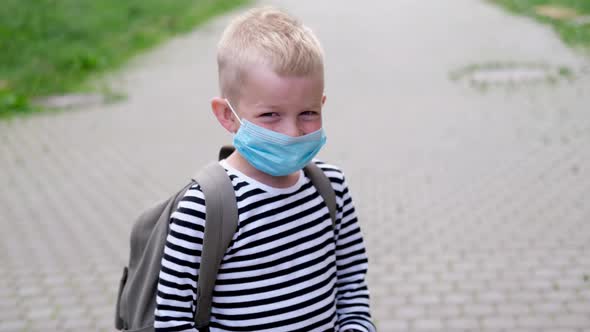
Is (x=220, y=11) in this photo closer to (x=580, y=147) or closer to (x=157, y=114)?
(x=157, y=114)

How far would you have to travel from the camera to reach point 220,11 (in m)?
20.0

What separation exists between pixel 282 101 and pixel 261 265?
46 cm

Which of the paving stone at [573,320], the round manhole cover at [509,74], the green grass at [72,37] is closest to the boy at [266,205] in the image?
the paving stone at [573,320]

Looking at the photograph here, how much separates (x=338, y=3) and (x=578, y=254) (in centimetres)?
1651

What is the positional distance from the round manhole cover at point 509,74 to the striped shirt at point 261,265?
28.6 feet

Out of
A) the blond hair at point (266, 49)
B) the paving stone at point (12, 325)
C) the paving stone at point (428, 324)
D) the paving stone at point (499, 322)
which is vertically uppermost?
the blond hair at point (266, 49)

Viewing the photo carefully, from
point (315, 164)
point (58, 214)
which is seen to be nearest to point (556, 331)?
point (315, 164)

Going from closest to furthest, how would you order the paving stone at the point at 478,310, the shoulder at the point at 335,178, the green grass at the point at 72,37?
the shoulder at the point at 335,178 < the paving stone at the point at 478,310 < the green grass at the point at 72,37

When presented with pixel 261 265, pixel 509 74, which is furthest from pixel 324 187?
pixel 509 74

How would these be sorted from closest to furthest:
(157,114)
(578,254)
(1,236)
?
1. (578,254)
2. (1,236)
3. (157,114)

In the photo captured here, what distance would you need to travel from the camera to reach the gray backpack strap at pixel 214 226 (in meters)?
1.88

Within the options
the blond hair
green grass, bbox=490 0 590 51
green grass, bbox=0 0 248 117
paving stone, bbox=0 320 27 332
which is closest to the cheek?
the blond hair

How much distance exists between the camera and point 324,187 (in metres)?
2.12

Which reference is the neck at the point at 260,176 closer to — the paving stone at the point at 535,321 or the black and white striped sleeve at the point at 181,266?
the black and white striped sleeve at the point at 181,266
